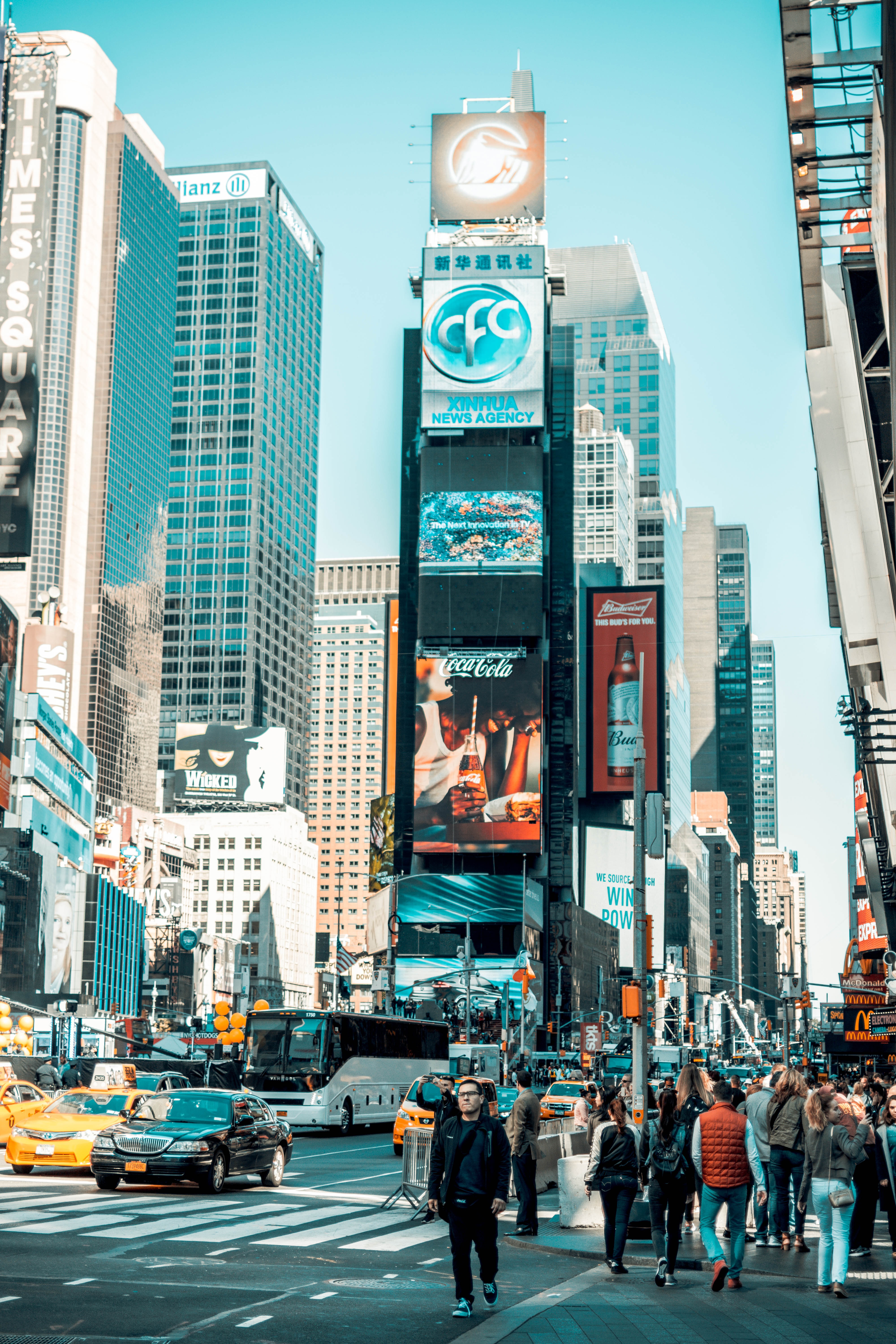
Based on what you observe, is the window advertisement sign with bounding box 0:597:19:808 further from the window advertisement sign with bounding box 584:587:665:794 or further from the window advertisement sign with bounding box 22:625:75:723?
the window advertisement sign with bounding box 584:587:665:794

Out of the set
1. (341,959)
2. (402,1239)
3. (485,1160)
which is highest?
(341,959)

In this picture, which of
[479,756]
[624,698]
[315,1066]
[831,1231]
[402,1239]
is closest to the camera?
[831,1231]

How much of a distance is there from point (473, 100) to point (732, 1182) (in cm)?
14209

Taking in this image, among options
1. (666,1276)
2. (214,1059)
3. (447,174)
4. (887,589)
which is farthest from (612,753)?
(666,1276)

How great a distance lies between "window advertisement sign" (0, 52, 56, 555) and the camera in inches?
2283

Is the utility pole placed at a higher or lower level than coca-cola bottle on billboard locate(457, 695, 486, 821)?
lower

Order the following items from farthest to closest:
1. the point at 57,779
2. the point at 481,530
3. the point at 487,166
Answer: the point at 487,166 → the point at 57,779 → the point at 481,530

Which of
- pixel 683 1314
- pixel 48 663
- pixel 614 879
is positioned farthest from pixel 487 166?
pixel 683 1314

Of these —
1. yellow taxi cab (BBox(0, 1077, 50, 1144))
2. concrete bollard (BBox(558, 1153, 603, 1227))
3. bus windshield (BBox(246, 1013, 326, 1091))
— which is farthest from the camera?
bus windshield (BBox(246, 1013, 326, 1091))

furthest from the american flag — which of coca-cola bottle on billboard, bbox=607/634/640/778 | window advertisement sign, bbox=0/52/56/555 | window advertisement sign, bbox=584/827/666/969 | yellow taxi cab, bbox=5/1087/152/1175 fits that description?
yellow taxi cab, bbox=5/1087/152/1175

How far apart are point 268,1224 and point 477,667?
10491 cm

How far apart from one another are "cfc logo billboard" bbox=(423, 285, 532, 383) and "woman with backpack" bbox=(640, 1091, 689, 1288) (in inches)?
4424

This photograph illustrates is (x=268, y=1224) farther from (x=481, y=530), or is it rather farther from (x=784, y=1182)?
(x=481, y=530)

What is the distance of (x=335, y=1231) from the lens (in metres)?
19.0
